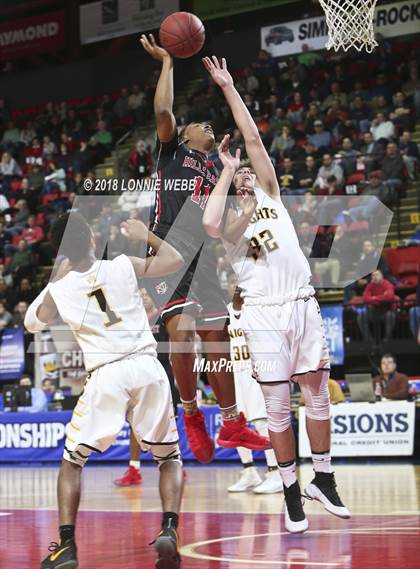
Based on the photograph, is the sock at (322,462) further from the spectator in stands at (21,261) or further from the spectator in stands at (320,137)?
the spectator in stands at (21,261)

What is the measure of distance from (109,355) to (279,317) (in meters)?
1.54

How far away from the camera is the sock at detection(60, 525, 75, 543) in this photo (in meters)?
6.19

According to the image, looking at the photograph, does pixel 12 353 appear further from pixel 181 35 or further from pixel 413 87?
pixel 181 35

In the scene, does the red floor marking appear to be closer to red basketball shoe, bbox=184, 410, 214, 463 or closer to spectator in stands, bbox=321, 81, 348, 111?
red basketball shoe, bbox=184, 410, 214, 463

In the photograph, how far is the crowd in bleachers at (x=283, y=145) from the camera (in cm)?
1806

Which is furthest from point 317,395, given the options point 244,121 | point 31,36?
point 31,36

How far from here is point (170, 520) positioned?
624 cm

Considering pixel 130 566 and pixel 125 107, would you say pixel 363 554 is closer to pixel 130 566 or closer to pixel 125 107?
pixel 130 566

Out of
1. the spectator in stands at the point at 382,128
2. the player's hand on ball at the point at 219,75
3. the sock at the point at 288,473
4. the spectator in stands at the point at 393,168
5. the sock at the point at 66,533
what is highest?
the spectator in stands at the point at 382,128

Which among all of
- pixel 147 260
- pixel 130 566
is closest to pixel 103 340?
pixel 147 260

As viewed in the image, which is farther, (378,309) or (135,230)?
(378,309)

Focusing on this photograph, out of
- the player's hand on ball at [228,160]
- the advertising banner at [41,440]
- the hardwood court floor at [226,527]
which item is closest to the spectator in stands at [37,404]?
the advertising banner at [41,440]

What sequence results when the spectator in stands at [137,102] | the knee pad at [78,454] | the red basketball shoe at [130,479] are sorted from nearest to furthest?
the knee pad at [78,454]
the red basketball shoe at [130,479]
the spectator in stands at [137,102]

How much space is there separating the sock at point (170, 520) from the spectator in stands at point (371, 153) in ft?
42.3
